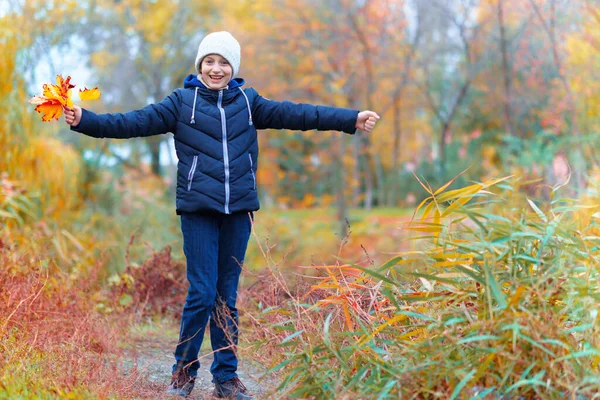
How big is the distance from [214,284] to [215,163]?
62 centimetres

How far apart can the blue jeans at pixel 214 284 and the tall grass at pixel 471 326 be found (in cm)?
43

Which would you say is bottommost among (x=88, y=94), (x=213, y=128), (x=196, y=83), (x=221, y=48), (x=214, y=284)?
(x=214, y=284)

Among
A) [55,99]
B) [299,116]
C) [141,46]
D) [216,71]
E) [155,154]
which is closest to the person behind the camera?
[55,99]

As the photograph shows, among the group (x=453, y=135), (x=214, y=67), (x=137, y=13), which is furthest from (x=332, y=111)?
(x=453, y=135)

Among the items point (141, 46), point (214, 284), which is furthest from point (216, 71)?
point (141, 46)

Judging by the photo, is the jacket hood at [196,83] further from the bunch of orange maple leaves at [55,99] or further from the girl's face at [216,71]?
the bunch of orange maple leaves at [55,99]

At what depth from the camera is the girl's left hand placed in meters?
4.08

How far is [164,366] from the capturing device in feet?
15.7

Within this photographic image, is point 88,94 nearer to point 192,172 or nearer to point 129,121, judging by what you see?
point 129,121

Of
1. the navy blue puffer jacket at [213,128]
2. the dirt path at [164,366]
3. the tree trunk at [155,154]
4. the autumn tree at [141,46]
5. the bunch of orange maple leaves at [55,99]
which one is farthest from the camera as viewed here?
the tree trunk at [155,154]

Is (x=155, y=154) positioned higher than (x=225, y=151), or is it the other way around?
(x=155, y=154)

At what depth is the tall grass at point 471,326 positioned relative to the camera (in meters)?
2.96

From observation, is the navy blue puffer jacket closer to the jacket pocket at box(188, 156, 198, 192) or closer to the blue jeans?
the jacket pocket at box(188, 156, 198, 192)

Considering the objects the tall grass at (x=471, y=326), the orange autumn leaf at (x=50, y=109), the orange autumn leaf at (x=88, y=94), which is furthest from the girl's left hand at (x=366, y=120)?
the orange autumn leaf at (x=50, y=109)
